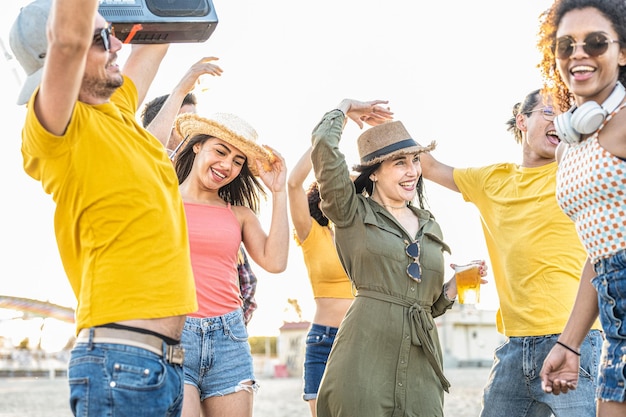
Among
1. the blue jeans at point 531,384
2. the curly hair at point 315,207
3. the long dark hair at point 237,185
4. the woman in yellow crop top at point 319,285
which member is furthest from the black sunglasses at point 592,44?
the curly hair at point 315,207

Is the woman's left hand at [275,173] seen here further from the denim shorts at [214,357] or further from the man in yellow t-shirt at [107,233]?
the man in yellow t-shirt at [107,233]

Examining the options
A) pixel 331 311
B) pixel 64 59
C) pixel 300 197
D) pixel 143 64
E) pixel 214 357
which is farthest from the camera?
pixel 331 311

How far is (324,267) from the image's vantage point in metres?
5.93

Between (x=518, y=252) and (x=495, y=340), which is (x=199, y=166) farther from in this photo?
(x=495, y=340)

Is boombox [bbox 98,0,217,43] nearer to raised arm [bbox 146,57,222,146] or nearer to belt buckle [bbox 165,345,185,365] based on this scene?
raised arm [bbox 146,57,222,146]

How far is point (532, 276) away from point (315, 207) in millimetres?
1874

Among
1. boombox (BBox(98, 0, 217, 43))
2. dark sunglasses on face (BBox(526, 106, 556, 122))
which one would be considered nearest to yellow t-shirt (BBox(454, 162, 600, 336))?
dark sunglasses on face (BBox(526, 106, 556, 122))

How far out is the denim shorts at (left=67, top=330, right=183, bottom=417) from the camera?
2857mm

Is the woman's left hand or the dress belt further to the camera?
the woman's left hand

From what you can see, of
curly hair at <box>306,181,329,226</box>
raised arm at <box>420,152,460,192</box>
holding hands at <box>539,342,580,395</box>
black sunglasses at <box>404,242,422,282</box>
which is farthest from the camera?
curly hair at <box>306,181,329,226</box>

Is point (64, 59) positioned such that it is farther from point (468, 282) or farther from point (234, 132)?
point (468, 282)

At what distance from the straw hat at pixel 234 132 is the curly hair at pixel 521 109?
59.8 inches

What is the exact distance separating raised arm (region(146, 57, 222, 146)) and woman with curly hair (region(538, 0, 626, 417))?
77.9 inches

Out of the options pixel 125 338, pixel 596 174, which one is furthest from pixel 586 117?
pixel 125 338
